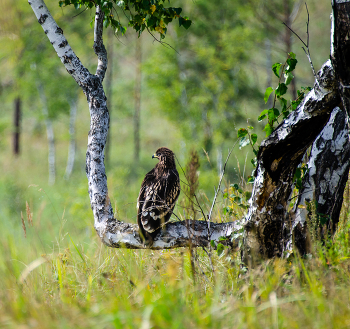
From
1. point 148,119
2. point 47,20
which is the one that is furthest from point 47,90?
point 47,20

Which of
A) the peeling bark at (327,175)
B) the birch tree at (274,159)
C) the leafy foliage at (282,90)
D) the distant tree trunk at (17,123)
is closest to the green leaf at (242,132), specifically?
the leafy foliage at (282,90)

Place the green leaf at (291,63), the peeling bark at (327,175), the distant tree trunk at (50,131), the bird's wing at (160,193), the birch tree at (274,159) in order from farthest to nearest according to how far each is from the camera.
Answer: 1. the distant tree trunk at (50,131)
2. the bird's wing at (160,193)
3. the peeling bark at (327,175)
4. the green leaf at (291,63)
5. the birch tree at (274,159)

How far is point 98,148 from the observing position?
3.04m

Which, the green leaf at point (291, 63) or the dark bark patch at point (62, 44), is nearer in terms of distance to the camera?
the green leaf at point (291, 63)

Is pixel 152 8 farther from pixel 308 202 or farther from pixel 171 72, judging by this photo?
pixel 171 72

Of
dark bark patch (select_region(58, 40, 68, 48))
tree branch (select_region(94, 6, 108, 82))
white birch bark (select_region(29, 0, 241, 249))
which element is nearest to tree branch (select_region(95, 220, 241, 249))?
white birch bark (select_region(29, 0, 241, 249))

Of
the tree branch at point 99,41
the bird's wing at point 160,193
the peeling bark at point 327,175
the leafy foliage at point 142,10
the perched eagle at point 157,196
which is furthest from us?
the bird's wing at point 160,193

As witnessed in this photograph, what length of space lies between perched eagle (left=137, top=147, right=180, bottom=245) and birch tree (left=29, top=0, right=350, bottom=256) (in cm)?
10

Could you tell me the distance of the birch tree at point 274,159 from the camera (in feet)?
6.68

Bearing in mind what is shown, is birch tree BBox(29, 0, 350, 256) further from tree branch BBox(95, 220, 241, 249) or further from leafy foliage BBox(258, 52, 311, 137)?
leafy foliage BBox(258, 52, 311, 137)

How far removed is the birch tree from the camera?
2.04 meters

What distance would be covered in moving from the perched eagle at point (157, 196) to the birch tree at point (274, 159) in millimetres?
101

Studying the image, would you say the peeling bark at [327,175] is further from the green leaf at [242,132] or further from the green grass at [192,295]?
the green leaf at [242,132]

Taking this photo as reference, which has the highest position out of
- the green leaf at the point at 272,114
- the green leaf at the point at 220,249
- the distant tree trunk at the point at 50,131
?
the distant tree trunk at the point at 50,131
